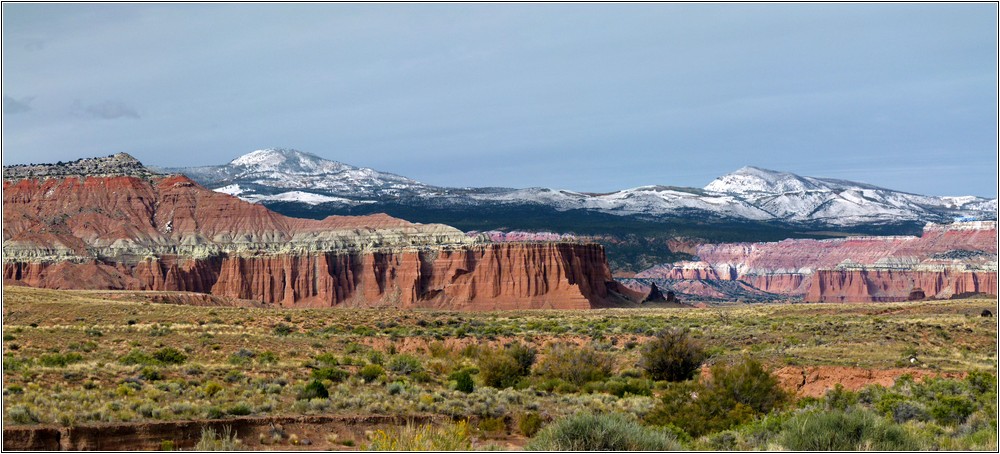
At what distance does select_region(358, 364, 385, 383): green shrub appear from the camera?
3588 cm

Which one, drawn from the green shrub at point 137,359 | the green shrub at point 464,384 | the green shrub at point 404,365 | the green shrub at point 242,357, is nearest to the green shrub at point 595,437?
the green shrub at point 464,384

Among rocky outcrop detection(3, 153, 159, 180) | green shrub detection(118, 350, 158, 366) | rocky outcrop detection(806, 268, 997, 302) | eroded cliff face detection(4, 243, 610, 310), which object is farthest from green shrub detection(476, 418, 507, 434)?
rocky outcrop detection(806, 268, 997, 302)

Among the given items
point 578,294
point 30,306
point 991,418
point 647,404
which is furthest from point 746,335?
point 578,294

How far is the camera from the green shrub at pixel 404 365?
126 ft

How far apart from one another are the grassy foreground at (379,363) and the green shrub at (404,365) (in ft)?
0.31

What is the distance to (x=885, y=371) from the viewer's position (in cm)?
3834

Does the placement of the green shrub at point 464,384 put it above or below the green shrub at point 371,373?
below

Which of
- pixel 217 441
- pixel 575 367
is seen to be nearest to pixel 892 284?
pixel 575 367

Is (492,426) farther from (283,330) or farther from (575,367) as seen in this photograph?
(283,330)

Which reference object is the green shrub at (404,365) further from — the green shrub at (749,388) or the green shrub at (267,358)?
the green shrub at (749,388)

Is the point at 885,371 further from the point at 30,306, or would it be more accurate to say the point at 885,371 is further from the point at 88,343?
the point at 30,306

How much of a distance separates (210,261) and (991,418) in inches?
4896

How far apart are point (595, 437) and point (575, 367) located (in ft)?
60.7

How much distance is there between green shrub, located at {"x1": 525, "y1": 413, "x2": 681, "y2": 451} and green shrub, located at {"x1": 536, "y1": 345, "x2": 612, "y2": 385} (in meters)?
16.6
